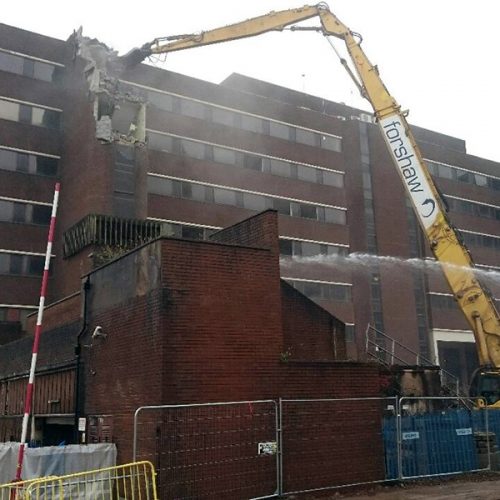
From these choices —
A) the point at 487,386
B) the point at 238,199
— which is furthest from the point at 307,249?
the point at 487,386

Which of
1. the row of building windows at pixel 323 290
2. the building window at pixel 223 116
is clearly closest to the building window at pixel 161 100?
the building window at pixel 223 116

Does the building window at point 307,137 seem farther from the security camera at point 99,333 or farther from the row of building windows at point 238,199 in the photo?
the security camera at point 99,333

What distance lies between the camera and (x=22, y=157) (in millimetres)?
34500

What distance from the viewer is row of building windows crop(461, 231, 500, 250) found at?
162ft

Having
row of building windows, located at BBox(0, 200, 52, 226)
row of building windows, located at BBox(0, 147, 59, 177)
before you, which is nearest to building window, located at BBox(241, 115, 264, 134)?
row of building windows, located at BBox(0, 147, 59, 177)

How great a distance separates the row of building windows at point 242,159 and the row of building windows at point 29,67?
7029 millimetres

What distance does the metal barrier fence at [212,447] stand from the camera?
9.45 m

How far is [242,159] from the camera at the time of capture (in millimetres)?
39719

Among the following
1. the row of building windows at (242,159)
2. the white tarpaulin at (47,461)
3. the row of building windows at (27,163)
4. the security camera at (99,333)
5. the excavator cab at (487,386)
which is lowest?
the white tarpaulin at (47,461)

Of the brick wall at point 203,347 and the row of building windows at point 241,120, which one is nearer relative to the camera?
the brick wall at point 203,347

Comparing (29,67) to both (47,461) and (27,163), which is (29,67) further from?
(47,461)

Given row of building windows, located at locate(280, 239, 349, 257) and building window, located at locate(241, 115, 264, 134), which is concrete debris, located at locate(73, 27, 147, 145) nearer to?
building window, located at locate(241, 115, 264, 134)

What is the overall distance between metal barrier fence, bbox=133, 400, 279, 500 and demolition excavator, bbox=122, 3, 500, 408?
330 inches

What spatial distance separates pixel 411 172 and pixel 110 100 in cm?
1566
